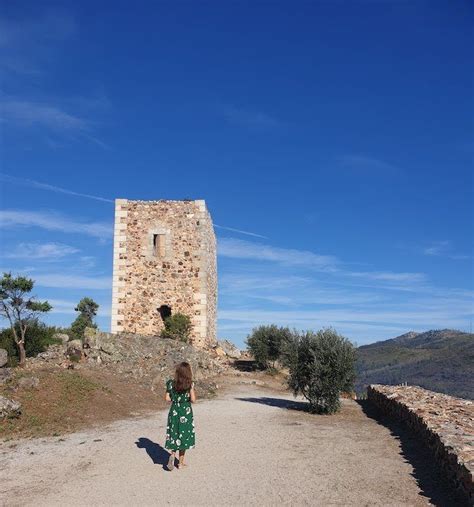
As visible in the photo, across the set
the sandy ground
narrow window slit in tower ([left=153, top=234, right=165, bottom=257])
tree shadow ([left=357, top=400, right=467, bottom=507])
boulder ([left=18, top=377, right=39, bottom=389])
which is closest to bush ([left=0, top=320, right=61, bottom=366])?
narrow window slit in tower ([left=153, top=234, right=165, bottom=257])

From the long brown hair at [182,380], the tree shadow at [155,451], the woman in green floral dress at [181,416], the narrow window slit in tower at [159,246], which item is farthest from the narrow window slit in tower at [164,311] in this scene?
the long brown hair at [182,380]

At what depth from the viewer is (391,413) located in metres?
13.5

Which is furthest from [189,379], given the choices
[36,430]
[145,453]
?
[36,430]

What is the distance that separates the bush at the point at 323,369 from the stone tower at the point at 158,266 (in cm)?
1083

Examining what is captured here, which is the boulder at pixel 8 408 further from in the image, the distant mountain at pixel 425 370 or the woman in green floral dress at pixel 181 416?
the distant mountain at pixel 425 370

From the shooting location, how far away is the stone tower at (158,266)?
25.0 m

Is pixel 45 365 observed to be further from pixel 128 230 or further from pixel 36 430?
pixel 128 230

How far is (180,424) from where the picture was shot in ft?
28.1

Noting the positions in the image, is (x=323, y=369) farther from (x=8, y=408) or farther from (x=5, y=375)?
(x=5, y=375)

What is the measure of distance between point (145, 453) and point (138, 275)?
16.3m

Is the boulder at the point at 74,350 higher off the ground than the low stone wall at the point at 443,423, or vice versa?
the boulder at the point at 74,350

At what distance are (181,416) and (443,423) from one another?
5.11 m

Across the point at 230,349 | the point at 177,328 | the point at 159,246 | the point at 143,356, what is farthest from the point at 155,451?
the point at 230,349

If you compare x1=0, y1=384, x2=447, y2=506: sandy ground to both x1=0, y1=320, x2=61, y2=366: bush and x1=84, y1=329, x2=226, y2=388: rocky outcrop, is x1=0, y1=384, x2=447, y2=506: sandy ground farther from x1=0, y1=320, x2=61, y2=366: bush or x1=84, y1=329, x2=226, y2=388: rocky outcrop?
x1=0, y1=320, x2=61, y2=366: bush
